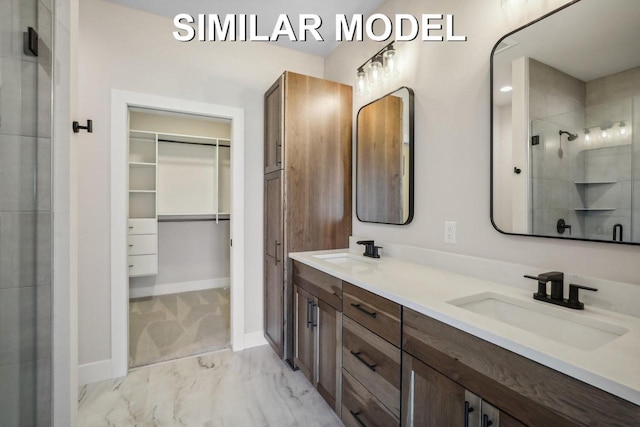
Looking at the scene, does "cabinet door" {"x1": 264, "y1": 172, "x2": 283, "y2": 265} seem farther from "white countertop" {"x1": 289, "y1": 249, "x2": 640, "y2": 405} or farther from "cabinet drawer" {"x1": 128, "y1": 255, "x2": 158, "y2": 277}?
Result: "cabinet drawer" {"x1": 128, "y1": 255, "x2": 158, "y2": 277}

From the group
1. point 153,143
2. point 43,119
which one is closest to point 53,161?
point 43,119

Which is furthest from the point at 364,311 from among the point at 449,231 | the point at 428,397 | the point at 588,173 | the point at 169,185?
the point at 169,185

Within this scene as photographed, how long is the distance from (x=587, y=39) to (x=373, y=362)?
1.56 meters

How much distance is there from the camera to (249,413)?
5.87 ft

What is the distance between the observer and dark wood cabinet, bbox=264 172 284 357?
2328mm

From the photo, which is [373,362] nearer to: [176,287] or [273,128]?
[273,128]

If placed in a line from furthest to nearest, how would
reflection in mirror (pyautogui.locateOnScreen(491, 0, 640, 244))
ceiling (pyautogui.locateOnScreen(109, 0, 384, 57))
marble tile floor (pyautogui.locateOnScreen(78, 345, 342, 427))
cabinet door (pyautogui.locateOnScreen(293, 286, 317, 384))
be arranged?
1. ceiling (pyautogui.locateOnScreen(109, 0, 384, 57))
2. cabinet door (pyautogui.locateOnScreen(293, 286, 317, 384))
3. marble tile floor (pyautogui.locateOnScreen(78, 345, 342, 427))
4. reflection in mirror (pyautogui.locateOnScreen(491, 0, 640, 244))

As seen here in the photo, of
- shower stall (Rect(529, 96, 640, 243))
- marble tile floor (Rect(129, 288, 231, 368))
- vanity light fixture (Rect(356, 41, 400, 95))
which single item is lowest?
marble tile floor (Rect(129, 288, 231, 368))

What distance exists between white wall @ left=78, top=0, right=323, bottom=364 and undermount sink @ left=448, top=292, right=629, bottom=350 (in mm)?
1912

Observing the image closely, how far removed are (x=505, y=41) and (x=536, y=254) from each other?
3.24 ft

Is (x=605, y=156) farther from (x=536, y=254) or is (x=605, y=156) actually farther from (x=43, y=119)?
(x=43, y=119)

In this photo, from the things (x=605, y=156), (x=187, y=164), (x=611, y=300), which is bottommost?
(x=611, y=300)

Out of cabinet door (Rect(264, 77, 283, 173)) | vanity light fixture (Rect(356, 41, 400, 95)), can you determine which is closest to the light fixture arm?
vanity light fixture (Rect(356, 41, 400, 95))

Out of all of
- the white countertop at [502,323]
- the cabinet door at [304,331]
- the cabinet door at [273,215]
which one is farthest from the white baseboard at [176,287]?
the white countertop at [502,323]
